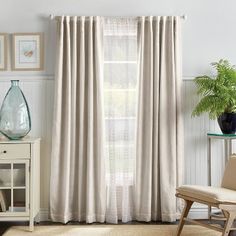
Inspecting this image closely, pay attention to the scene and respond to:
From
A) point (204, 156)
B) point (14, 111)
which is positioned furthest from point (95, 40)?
point (204, 156)

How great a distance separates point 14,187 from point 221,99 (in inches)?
77.4

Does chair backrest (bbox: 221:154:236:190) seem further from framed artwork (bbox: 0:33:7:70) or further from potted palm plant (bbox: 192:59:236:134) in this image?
framed artwork (bbox: 0:33:7:70)

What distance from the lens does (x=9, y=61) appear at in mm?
4051

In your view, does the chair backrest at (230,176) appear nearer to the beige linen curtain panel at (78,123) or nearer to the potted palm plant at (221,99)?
the potted palm plant at (221,99)

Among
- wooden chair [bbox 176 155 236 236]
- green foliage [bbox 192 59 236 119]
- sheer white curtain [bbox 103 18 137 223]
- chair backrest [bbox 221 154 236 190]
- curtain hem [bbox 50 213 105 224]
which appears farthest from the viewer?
sheer white curtain [bbox 103 18 137 223]

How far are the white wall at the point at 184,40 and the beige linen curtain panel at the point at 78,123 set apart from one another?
A: 167mm

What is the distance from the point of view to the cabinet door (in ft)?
11.8

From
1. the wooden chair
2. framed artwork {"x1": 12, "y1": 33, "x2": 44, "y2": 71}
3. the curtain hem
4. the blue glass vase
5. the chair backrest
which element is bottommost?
the curtain hem

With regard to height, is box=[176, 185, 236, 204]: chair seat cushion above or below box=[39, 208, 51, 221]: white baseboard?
above

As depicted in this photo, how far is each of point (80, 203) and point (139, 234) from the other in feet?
2.20

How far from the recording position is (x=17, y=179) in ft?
11.9

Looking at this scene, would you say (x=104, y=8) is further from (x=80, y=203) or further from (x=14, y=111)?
(x=80, y=203)

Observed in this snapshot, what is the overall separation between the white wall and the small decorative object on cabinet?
1.36ft

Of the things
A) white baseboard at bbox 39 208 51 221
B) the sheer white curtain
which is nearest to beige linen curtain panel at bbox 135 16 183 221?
the sheer white curtain
